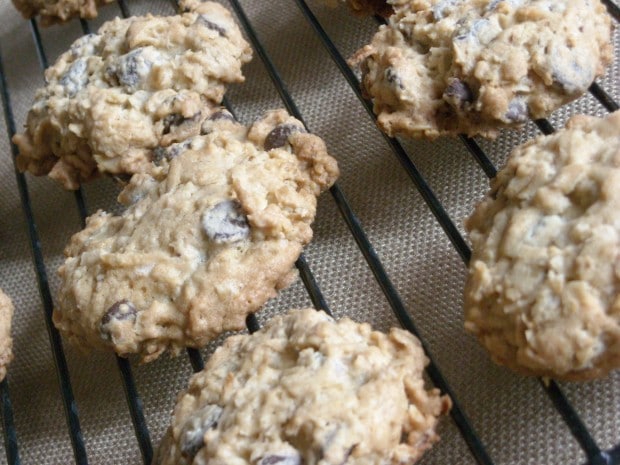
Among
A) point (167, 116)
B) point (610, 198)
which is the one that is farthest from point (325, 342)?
point (167, 116)

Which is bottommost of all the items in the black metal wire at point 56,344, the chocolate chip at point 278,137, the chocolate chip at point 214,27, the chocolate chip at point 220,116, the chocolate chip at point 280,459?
the black metal wire at point 56,344

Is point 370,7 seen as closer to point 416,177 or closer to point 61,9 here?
point 416,177

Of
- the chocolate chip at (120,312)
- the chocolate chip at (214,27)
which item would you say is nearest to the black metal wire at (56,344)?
the chocolate chip at (120,312)

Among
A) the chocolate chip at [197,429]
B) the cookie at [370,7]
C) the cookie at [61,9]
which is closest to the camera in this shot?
the chocolate chip at [197,429]

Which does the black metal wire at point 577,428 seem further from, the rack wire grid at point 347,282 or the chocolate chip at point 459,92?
the chocolate chip at point 459,92

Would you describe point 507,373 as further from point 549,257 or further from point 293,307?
point 293,307

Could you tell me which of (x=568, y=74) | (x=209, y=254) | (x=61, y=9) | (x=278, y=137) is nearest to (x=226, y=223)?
(x=209, y=254)

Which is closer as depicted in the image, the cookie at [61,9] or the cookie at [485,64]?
the cookie at [485,64]
